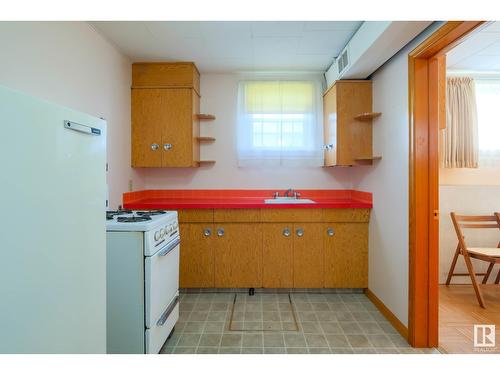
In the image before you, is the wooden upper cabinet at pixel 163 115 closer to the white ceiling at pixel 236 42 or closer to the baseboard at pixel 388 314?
the white ceiling at pixel 236 42

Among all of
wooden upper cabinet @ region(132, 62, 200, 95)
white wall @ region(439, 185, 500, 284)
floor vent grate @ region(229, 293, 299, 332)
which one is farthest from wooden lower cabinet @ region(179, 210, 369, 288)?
wooden upper cabinet @ region(132, 62, 200, 95)

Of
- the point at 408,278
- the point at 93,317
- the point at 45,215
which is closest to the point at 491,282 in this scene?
the point at 408,278

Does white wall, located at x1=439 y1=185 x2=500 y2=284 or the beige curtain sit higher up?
the beige curtain

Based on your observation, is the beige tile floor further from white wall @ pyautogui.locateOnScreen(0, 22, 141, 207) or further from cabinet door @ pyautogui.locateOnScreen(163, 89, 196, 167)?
cabinet door @ pyautogui.locateOnScreen(163, 89, 196, 167)

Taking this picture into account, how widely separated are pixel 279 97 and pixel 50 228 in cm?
278

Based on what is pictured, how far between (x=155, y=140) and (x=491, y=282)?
397 cm

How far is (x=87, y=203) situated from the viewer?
3.21 feet

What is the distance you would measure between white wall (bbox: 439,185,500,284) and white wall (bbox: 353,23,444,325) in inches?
39.1

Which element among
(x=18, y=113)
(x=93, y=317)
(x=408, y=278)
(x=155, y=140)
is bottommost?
(x=408, y=278)

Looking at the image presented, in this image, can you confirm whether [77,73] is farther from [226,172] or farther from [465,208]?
[465,208]

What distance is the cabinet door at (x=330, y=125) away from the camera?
2.80 meters

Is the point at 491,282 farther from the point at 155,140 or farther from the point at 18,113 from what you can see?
the point at 18,113

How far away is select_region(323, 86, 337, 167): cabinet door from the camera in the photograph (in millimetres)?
2801

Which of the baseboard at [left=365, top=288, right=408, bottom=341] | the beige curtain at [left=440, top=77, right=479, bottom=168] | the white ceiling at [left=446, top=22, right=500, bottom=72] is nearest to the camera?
the baseboard at [left=365, top=288, right=408, bottom=341]
